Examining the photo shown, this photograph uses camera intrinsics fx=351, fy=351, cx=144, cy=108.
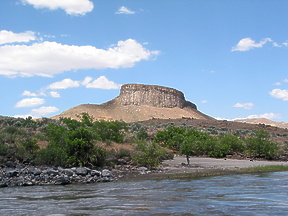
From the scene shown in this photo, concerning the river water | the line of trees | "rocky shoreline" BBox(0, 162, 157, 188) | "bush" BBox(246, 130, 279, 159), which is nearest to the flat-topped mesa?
the line of trees

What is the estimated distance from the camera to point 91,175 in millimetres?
20688

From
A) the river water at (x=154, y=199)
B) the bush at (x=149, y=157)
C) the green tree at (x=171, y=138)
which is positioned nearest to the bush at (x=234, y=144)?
the green tree at (x=171, y=138)

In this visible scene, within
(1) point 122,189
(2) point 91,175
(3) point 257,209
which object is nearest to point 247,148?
(2) point 91,175

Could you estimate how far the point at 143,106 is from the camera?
439ft

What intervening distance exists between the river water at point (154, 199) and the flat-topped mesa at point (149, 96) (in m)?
119

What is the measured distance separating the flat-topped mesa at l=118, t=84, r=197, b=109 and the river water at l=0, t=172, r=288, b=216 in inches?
4671

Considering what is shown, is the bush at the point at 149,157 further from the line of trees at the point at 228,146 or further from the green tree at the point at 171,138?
the green tree at the point at 171,138

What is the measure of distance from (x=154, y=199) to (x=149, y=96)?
126 m

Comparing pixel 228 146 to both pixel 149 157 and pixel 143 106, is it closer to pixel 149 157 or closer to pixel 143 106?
pixel 149 157

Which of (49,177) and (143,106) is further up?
(143,106)

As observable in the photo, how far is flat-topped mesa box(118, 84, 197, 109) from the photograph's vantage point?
137000 mm

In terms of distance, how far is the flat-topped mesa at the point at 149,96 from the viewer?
13700 cm

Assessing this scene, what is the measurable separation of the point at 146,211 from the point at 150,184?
6.91 meters

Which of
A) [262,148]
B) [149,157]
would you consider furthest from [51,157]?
[262,148]
